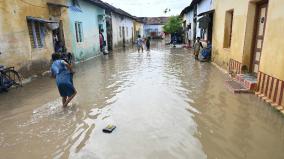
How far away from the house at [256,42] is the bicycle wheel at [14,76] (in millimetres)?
8263

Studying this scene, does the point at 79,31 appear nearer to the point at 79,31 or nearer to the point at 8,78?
the point at 79,31

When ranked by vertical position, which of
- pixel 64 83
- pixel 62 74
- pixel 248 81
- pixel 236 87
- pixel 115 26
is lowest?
pixel 236 87

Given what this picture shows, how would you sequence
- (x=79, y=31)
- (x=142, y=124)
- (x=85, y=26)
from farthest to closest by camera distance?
(x=85, y=26), (x=79, y=31), (x=142, y=124)

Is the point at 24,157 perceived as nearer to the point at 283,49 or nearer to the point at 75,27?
the point at 283,49

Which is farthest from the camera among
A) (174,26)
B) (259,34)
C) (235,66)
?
(174,26)

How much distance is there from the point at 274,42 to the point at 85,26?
13255mm

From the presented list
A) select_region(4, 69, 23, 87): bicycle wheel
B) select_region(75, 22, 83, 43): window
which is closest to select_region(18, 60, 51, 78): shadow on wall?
select_region(4, 69, 23, 87): bicycle wheel

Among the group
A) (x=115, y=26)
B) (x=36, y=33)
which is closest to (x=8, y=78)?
(x=36, y=33)

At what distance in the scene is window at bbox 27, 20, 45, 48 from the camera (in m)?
9.99

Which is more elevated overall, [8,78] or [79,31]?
[79,31]

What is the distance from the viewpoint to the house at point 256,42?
563 cm

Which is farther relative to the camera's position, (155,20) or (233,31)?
(155,20)

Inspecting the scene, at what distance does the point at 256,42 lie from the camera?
7.98 metres

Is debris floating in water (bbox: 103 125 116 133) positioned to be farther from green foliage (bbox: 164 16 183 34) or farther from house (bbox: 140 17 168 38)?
house (bbox: 140 17 168 38)
